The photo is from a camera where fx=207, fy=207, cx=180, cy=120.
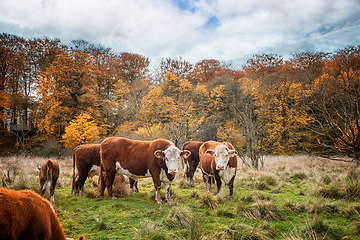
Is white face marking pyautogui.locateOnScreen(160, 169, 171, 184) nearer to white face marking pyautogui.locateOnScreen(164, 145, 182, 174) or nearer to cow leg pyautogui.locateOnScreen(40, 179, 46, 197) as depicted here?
white face marking pyautogui.locateOnScreen(164, 145, 182, 174)

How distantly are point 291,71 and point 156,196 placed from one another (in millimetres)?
29330

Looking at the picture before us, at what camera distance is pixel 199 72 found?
42406 mm

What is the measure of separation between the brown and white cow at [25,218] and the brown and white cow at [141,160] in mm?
4857

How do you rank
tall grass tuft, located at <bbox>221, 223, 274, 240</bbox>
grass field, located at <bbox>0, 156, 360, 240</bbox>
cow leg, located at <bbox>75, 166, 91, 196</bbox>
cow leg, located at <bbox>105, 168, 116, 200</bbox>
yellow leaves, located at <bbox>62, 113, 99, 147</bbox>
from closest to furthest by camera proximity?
1. tall grass tuft, located at <bbox>221, 223, 274, 240</bbox>
2. grass field, located at <bbox>0, 156, 360, 240</bbox>
3. cow leg, located at <bbox>105, 168, 116, 200</bbox>
4. cow leg, located at <bbox>75, 166, 91, 196</bbox>
5. yellow leaves, located at <bbox>62, 113, 99, 147</bbox>

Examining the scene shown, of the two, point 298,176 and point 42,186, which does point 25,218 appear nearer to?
point 42,186

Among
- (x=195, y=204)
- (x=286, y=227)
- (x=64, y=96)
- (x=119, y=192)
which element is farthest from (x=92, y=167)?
(x=64, y=96)

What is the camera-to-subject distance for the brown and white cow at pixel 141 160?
703cm

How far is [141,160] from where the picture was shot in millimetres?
7406

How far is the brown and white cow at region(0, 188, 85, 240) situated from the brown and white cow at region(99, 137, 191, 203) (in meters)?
4.86

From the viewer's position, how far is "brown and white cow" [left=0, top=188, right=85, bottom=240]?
178cm

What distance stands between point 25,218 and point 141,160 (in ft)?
18.1

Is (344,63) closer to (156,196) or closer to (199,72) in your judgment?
(156,196)

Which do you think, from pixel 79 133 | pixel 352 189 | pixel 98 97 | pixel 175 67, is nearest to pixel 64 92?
pixel 98 97

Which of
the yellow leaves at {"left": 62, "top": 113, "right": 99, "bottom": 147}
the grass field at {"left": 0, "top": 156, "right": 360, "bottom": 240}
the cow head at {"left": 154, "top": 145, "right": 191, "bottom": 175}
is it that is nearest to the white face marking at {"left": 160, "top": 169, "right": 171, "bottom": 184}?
the cow head at {"left": 154, "top": 145, "right": 191, "bottom": 175}
